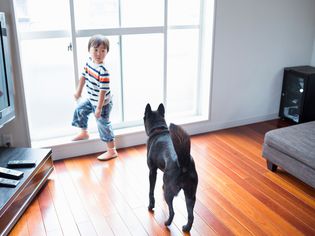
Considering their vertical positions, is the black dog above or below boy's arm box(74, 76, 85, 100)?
below

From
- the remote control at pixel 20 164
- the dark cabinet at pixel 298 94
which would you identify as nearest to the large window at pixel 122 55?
the remote control at pixel 20 164

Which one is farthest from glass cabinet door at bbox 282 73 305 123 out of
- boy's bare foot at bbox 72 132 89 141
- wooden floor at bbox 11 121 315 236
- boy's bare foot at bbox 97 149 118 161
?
boy's bare foot at bbox 72 132 89 141

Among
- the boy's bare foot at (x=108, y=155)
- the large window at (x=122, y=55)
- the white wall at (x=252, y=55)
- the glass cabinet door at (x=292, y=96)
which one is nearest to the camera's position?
the large window at (x=122, y=55)

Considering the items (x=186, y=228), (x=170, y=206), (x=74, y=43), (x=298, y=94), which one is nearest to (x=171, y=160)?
(x=170, y=206)

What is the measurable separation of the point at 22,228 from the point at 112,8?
1889 millimetres

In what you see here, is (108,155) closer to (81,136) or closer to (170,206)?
(81,136)

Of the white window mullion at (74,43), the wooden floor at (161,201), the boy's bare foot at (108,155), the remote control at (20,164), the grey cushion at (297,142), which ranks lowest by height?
the wooden floor at (161,201)

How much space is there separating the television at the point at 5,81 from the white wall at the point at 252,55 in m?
0.84

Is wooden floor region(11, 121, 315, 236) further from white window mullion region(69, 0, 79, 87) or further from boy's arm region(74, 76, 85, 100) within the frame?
white window mullion region(69, 0, 79, 87)

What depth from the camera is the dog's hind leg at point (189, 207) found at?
2.11 metres

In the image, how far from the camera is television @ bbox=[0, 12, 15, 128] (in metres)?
2.49

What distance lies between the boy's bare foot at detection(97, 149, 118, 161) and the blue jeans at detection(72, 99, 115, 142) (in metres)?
0.12

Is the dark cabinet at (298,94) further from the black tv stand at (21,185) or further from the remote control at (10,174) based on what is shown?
the remote control at (10,174)

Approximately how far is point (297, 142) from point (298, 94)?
1313 mm
